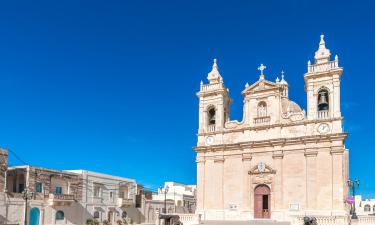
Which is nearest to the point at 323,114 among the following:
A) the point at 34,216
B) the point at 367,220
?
the point at 367,220

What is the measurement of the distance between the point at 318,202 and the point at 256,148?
6.28 m

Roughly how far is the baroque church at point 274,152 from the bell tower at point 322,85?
0.23 ft

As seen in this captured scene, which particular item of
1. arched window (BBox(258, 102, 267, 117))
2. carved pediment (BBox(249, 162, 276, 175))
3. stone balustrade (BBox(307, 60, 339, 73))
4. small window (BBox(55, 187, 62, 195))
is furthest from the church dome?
small window (BBox(55, 187, 62, 195))

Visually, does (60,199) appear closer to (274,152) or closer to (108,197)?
(108,197)

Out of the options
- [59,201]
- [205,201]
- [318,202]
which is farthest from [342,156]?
[59,201]

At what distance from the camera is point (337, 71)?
32.3 meters

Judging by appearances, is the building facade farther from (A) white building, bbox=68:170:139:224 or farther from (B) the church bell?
(B) the church bell

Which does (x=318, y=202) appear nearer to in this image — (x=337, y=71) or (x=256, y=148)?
(x=256, y=148)

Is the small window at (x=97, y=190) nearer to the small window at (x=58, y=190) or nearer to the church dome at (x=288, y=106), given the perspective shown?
the small window at (x=58, y=190)

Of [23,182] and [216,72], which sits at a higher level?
[216,72]

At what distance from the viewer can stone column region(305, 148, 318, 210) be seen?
103ft

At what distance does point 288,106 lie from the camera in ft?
123

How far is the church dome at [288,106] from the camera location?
3594 centimetres

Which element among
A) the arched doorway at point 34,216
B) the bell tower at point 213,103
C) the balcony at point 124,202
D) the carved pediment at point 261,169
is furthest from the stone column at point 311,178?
the balcony at point 124,202
